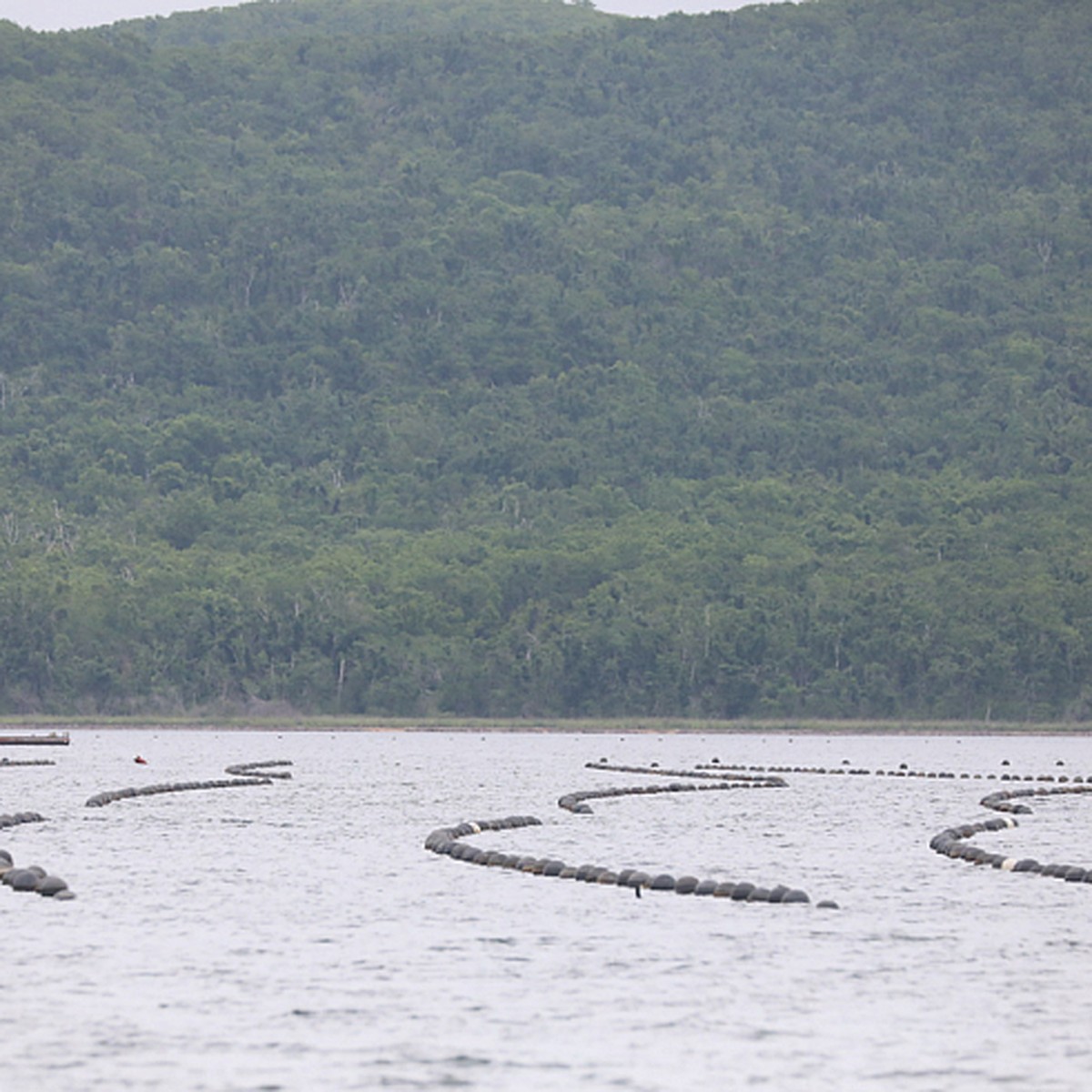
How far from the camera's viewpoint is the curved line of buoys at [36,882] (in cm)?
3616

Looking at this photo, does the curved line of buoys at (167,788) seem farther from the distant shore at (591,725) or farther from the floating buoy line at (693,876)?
the distant shore at (591,725)

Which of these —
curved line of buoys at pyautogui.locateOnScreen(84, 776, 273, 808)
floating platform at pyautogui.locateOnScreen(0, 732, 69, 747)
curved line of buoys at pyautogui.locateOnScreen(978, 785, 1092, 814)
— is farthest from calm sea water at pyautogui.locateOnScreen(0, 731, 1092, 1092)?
floating platform at pyautogui.locateOnScreen(0, 732, 69, 747)

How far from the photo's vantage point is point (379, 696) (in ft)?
441

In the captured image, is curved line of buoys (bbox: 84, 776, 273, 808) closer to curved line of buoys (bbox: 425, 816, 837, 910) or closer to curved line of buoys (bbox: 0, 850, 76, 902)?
curved line of buoys (bbox: 425, 816, 837, 910)

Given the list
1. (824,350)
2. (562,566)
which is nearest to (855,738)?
(562,566)

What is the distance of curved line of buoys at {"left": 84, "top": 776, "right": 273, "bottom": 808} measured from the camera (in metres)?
58.0

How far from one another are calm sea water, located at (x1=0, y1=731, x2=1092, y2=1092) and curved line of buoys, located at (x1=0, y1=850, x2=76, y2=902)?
0.36m

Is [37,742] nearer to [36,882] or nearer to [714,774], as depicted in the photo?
[714,774]

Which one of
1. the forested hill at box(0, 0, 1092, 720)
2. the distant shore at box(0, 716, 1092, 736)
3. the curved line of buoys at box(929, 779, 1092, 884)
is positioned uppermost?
the forested hill at box(0, 0, 1092, 720)

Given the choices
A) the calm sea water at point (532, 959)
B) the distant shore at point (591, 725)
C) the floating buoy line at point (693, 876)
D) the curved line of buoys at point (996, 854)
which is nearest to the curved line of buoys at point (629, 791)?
the floating buoy line at point (693, 876)

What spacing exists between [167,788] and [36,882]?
2639 centimetres

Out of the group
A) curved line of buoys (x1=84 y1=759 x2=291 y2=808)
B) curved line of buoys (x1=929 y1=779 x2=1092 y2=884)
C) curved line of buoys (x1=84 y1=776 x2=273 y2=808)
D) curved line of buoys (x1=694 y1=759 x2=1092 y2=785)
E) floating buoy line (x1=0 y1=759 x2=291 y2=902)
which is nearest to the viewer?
floating buoy line (x1=0 y1=759 x2=291 y2=902)

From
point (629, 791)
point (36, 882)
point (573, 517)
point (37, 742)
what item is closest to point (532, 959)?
point (36, 882)

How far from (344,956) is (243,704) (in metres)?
104
